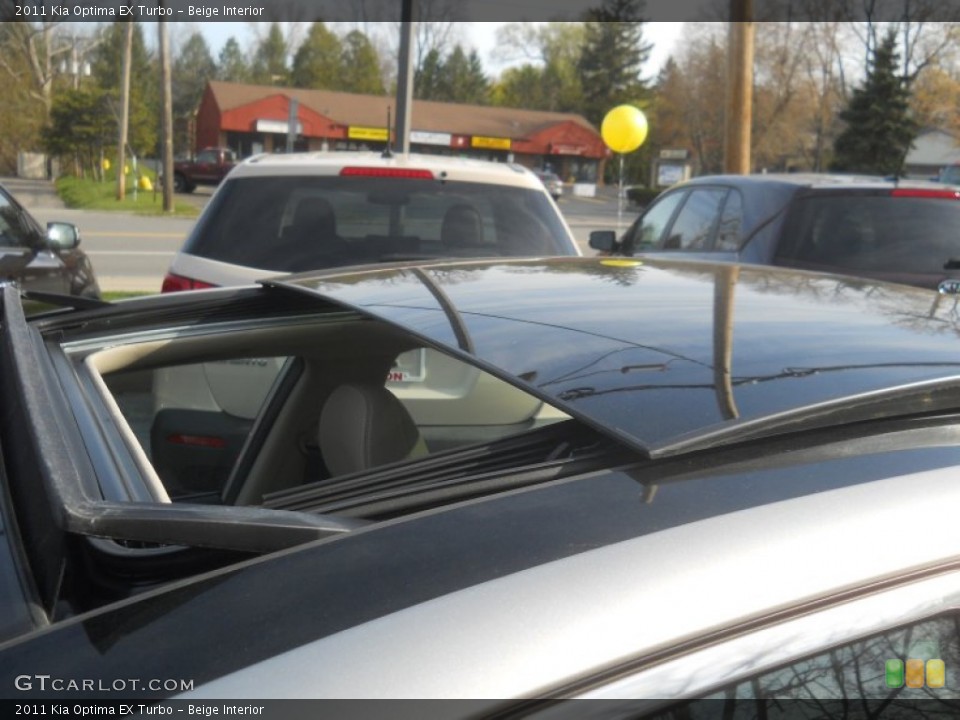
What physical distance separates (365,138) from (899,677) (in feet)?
223

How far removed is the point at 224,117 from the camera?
65.8m

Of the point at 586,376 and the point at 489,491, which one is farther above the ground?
the point at 586,376

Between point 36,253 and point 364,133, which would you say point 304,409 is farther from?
point 364,133

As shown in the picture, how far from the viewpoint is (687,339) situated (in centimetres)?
175

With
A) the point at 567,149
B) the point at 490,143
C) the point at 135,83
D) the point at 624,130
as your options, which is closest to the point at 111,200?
the point at 624,130

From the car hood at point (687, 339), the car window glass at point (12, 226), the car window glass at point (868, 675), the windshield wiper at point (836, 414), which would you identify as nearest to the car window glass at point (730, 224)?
the car hood at point (687, 339)

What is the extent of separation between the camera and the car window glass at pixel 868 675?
3.85 feet

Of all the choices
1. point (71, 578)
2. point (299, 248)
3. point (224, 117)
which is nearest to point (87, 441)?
point (71, 578)

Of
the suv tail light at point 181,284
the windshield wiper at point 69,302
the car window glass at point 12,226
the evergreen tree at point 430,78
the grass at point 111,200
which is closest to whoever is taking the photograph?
the windshield wiper at point 69,302

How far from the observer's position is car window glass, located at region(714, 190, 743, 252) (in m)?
7.00

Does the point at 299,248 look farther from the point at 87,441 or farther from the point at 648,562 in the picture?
the point at 648,562

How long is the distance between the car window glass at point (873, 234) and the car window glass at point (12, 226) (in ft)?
17.4

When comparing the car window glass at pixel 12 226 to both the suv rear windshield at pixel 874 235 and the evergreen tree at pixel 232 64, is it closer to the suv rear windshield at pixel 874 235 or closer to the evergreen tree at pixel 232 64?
the suv rear windshield at pixel 874 235

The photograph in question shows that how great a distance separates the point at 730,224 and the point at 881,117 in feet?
186
